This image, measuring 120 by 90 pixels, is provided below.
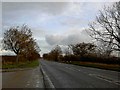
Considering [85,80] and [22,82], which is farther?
[85,80]

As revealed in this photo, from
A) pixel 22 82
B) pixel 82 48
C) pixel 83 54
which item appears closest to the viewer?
pixel 22 82

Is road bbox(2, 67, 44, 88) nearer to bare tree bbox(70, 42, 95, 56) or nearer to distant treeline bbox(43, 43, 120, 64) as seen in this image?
distant treeline bbox(43, 43, 120, 64)

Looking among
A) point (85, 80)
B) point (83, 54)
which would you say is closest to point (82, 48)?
point (83, 54)

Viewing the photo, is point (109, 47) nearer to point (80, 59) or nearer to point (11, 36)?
point (11, 36)

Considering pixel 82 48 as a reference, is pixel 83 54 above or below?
below

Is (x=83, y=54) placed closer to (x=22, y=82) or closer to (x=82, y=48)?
(x=82, y=48)

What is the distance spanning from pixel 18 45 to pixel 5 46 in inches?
122

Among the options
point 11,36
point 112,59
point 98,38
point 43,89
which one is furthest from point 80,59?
point 43,89

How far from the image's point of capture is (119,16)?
46969 mm

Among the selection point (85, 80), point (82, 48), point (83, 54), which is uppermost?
point (82, 48)

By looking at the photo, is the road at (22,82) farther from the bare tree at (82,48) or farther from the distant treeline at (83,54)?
the bare tree at (82,48)

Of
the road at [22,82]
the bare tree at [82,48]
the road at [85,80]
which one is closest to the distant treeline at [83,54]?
the bare tree at [82,48]

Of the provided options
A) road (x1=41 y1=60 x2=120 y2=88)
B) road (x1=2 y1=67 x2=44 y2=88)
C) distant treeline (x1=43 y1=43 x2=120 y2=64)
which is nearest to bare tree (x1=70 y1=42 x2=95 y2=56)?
distant treeline (x1=43 y1=43 x2=120 y2=64)

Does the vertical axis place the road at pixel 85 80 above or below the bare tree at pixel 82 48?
below
